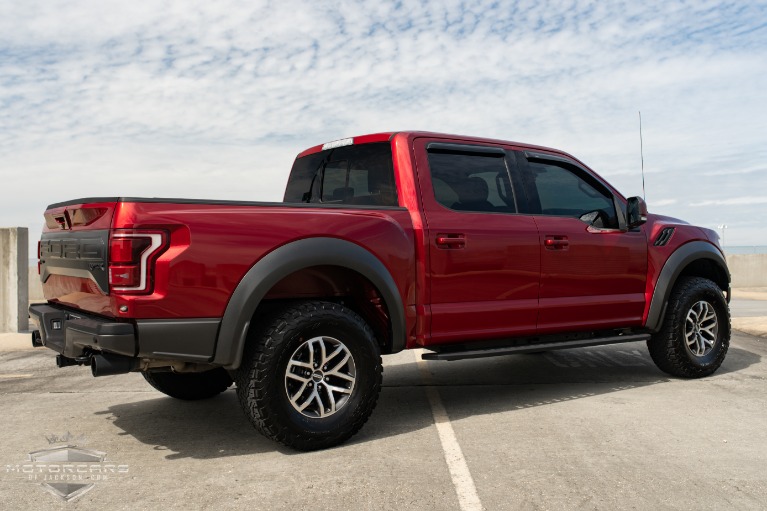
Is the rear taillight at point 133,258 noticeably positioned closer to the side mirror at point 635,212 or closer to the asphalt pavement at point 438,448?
the asphalt pavement at point 438,448

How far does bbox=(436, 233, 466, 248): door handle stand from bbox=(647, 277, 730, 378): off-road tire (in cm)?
248

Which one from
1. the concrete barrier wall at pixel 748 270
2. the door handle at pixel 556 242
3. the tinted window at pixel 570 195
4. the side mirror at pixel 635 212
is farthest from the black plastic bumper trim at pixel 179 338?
the concrete barrier wall at pixel 748 270

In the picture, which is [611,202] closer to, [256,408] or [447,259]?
[447,259]

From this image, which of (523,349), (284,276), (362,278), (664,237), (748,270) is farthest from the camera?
(748,270)

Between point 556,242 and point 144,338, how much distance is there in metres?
3.16

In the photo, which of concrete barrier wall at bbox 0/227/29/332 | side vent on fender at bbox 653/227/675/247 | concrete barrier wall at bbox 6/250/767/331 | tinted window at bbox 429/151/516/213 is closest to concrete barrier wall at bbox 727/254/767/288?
concrete barrier wall at bbox 6/250/767/331

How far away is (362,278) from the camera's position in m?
4.70

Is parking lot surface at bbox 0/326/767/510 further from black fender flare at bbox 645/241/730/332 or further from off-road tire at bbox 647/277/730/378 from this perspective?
black fender flare at bbox 645/241/730/332

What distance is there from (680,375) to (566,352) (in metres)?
1.91

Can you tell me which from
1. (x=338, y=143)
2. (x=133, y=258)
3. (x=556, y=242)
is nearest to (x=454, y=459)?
(x=133, y=258)

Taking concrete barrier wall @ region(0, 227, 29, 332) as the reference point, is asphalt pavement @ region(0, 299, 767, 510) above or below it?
below

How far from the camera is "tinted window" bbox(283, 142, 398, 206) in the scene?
5164 mm

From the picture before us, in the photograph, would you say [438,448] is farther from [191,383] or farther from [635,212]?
[635,212]

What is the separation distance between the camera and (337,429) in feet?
14.2
